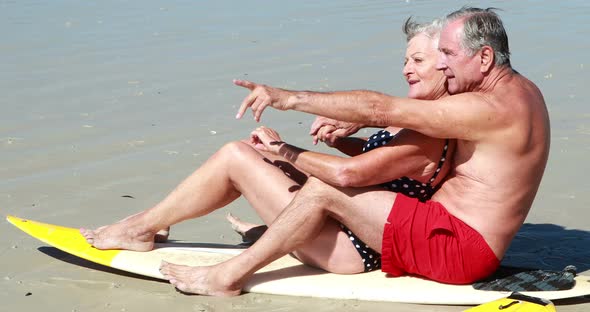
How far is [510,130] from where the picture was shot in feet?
13.6

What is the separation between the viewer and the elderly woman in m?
4.37

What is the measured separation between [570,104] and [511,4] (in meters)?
5.51

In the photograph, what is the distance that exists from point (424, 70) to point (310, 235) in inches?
38.8

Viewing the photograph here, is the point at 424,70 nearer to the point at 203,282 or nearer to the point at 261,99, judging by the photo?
the point at 261,99

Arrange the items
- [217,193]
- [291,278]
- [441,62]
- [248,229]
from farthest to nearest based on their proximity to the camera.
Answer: [248,229] → [217,193] → [291,278] → [441,62]

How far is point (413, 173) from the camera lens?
448cm

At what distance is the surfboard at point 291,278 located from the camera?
446 centimetres

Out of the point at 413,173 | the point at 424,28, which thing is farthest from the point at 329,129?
the point at 424,28

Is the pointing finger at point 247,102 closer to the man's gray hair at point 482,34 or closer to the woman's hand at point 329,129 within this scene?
the woman's hand at point 329,129

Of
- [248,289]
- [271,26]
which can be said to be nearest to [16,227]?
[248,289]

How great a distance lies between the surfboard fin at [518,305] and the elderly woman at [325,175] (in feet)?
2.16

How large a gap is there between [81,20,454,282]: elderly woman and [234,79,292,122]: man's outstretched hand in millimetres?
407

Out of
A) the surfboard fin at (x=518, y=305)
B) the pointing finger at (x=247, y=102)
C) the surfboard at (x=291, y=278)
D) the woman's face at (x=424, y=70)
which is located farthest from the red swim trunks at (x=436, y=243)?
the pointing finger at (x=247, y=102)

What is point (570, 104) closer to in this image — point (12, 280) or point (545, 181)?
point (545, 181)
